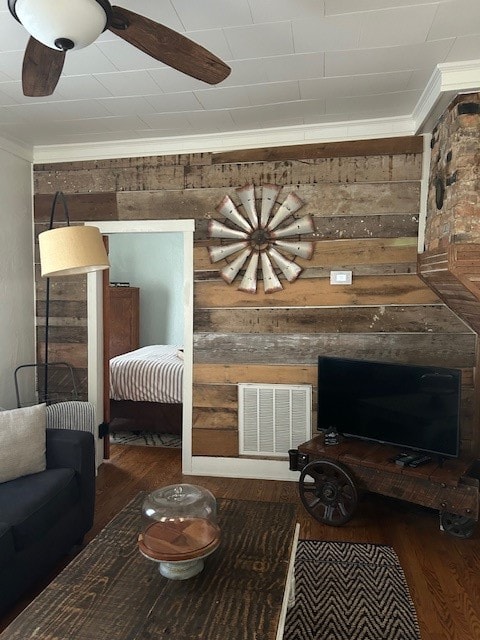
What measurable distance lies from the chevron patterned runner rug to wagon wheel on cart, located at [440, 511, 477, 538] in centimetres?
41

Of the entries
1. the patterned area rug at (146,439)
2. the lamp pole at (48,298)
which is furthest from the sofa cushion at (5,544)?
→ the patterned area rug at (146,439)

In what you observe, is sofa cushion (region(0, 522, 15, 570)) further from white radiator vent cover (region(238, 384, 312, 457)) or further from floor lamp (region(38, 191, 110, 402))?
white radiator vent cover (region(238, 384, 312, 457))

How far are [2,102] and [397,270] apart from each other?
2790 mm

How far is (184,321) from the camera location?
3.75m

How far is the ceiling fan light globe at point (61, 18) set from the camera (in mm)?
1330

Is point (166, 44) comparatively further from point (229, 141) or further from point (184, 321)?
point (184, 321)

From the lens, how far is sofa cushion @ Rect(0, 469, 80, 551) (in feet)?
7.20

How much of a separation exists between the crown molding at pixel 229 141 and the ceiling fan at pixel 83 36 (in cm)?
183

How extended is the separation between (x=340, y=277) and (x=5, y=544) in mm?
2577

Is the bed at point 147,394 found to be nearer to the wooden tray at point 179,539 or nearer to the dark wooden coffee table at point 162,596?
the dark wooden coffee table at point 162,596

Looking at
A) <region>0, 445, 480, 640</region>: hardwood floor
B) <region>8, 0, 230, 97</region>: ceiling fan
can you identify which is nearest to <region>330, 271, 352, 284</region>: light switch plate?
<region>0, 445, 480, 640</region>: hardwood floor

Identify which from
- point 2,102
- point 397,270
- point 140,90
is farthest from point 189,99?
point 397,270

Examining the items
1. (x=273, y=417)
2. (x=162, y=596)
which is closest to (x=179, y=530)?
(x=162, y=596)

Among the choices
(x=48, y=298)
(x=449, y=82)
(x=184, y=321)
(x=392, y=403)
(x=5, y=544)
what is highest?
(x=449, y=82)
